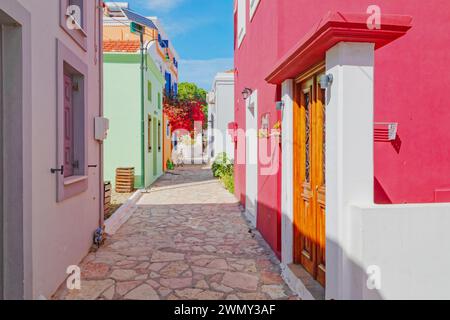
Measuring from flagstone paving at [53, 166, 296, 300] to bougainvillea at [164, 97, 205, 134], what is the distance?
12.8m

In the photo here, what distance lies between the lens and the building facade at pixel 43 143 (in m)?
3.06

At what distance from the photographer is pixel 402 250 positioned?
2.80 metres

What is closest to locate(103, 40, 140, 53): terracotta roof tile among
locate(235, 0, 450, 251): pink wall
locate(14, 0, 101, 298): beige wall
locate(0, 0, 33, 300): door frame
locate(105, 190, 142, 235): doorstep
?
locate(105, 190, 142, 235): doorstep

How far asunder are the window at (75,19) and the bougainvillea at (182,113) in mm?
14936

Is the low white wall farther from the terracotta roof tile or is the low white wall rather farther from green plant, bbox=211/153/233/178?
green plant, bbox=211/153/233/178

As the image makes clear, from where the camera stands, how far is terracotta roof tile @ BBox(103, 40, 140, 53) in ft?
40.4

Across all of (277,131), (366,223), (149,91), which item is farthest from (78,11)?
(149,91)

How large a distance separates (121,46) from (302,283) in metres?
11.3

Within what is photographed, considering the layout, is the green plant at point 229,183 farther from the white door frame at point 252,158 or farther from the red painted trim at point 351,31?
the red painted trim at point 351,31

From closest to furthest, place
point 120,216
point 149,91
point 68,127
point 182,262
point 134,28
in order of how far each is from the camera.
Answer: point 68,127 → point 182,262 → point 120,216 → point 149,91 → point 134,28

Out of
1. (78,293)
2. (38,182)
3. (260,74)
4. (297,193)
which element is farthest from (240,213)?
(38,182)

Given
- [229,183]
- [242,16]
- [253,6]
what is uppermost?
[242,16]

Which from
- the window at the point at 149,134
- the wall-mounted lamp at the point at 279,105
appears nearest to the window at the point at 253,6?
the wall-mounted lamp at the point at 279,105

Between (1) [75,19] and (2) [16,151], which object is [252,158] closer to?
(1) [75,19]
